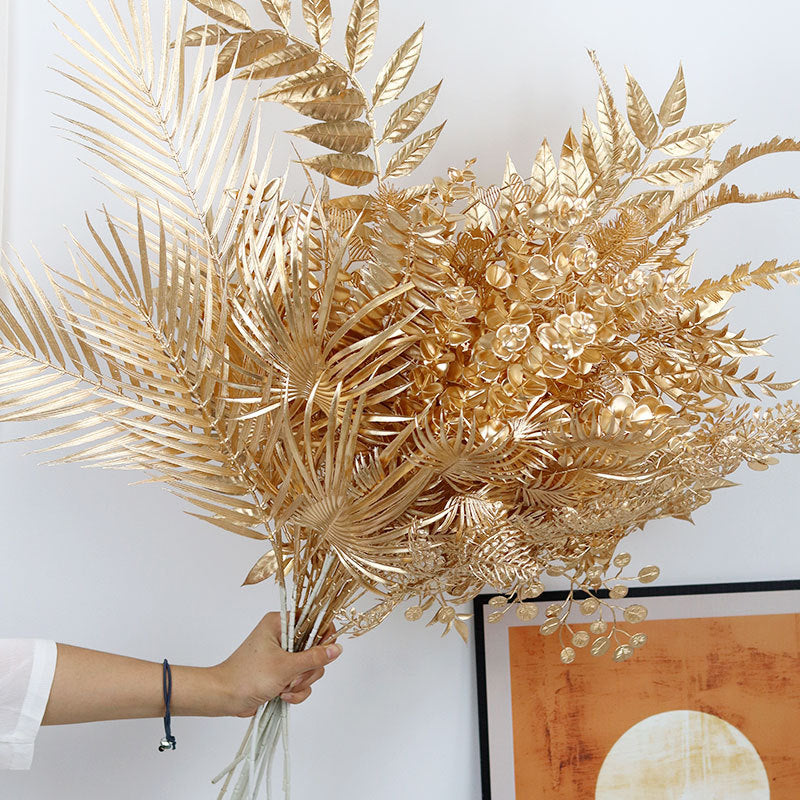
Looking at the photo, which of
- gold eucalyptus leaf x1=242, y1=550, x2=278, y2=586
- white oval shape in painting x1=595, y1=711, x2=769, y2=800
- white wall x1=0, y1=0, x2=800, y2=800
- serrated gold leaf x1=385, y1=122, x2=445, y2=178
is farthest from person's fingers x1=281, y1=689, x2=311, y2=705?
serrated gold leaf x1=385, y1=122, x2=445, y2=178

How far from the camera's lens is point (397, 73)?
87cm

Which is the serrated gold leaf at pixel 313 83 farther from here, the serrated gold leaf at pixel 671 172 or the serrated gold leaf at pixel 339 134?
the serrated gold leaf at pixel 671 172

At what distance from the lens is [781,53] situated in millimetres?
1184

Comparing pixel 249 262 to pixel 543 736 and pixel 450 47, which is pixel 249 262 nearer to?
pixel 450 47

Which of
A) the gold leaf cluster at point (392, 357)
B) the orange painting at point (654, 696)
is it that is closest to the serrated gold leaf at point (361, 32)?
the gold leaf cluster at point (392, 357)

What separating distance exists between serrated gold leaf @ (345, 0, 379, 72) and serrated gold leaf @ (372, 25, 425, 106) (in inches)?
1.1

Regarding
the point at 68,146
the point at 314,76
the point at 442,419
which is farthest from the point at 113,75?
the point at 442,419

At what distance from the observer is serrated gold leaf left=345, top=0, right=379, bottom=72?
2.84 ft

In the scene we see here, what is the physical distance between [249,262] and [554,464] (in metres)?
0.39

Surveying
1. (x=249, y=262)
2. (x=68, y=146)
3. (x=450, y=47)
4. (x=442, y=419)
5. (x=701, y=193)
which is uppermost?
(x=450, y=47)

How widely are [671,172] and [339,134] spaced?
1.36 ft

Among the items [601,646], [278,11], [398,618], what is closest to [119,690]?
[398,618]

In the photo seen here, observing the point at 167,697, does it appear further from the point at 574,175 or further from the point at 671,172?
the point at 671,172

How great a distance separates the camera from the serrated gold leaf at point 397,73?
0.87m
